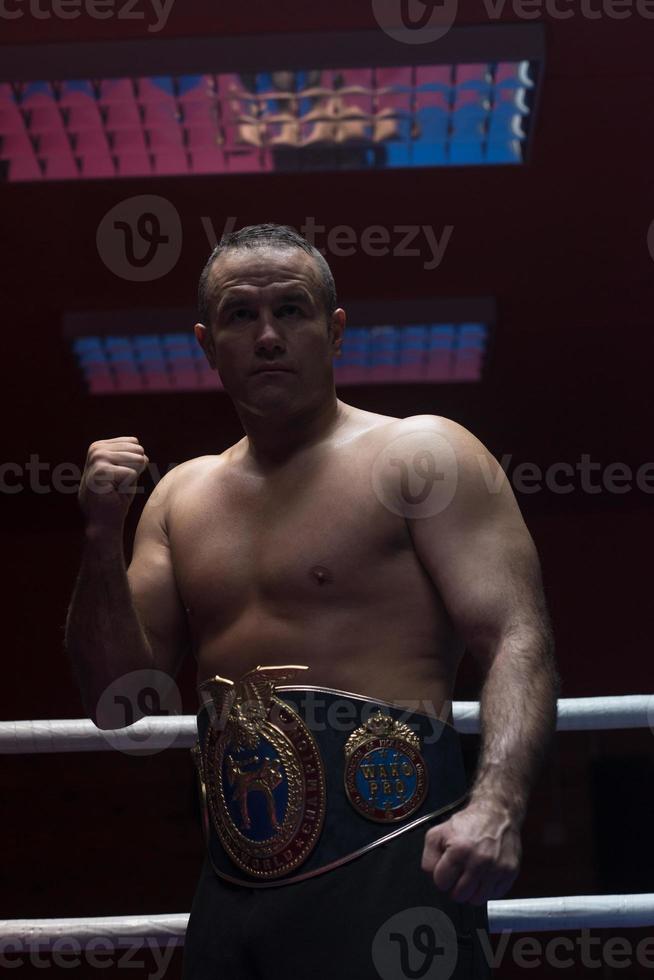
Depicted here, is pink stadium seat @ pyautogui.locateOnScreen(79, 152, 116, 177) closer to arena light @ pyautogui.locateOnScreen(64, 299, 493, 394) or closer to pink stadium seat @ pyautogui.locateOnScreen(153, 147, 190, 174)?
pink stadium seat @ pyautogui.locateOnScreen(153, 147, 190, 174)

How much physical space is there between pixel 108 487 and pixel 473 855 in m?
0.54

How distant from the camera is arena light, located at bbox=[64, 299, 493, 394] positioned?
10.5ft

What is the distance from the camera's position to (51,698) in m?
3.92

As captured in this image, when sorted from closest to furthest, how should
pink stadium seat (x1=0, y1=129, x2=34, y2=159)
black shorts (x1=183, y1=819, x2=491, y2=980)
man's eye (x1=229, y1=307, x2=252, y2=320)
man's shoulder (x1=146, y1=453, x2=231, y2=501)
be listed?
black shorts (x1=183, y1=819, x2=491, y2=980) < man's eye (x1=229, y1=307, x2=252, y2=320) < man's shoulder (x1=146, y1=453, x2=231, y2=501) < pink stadium seat (x1=0, y1=129, x2=34, y2=159)

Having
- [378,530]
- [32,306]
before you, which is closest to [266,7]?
[32,306]

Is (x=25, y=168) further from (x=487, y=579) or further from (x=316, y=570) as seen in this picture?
(x=487, y=579)

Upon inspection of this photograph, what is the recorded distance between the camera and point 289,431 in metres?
1.39

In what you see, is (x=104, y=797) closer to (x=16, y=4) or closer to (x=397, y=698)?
(x=16, y=4)

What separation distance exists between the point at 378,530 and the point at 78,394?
241 centimetres

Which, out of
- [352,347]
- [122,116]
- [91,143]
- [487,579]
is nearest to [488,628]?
[487,579]

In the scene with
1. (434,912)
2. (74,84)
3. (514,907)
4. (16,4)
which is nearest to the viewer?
(434,912)

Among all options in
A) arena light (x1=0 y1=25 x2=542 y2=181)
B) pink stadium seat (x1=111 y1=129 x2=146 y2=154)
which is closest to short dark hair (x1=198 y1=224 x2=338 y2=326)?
arena light (x1=0 y1=25 x2=542 y2=181)

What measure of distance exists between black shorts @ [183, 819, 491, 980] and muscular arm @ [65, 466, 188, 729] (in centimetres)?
30

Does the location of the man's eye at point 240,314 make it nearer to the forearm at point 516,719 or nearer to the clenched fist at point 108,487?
the clenched fist at point 108,487
